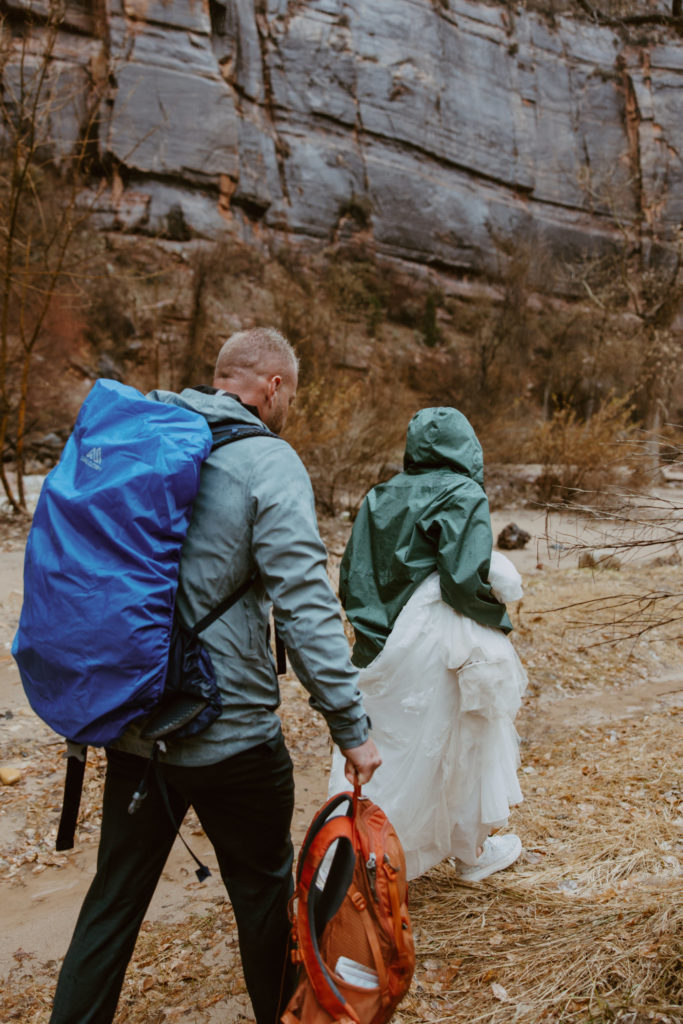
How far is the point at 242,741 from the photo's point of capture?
5.22 ft

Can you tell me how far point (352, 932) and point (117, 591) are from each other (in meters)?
0.85

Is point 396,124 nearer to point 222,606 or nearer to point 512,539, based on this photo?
point 512,539

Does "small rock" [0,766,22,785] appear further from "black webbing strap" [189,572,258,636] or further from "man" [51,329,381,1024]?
"black webbing strap" [189,572,258,636]

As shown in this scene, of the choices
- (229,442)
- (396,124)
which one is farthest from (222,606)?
(396,124)

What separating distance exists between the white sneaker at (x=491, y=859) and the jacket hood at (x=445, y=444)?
4.40ft

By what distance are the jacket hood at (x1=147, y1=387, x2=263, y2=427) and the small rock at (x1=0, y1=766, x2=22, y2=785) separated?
2765 millimetres

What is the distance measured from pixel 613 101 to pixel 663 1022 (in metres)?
36.8

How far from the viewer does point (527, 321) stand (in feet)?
87.9

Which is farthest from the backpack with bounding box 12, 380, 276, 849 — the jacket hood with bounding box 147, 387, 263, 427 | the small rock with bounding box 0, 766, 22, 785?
the small rock with bounding box 0, 766, 22, 785

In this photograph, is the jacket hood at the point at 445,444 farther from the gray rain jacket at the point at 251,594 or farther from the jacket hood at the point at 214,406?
the gray rain jacket at the point at 251,594

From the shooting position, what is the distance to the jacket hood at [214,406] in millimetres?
1686

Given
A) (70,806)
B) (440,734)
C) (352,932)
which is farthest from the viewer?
(440,734)

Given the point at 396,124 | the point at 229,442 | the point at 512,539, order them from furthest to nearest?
the point at 396,124 → the point at 512,539 → the point at 229,442

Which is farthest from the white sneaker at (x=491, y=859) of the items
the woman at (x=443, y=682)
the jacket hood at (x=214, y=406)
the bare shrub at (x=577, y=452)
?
the bare shrub at (x=577, y=452)
